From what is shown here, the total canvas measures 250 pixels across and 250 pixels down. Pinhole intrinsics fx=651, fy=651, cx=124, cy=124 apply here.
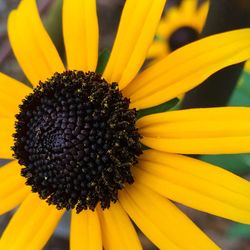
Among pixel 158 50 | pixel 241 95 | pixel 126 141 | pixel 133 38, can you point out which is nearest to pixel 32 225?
pixel 126 141

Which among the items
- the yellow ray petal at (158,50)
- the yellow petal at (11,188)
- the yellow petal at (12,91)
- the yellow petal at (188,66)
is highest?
the yellow ray petal at (158,50)

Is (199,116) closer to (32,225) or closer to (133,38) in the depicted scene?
(133,38)

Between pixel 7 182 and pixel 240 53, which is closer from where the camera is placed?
pixel 240 53

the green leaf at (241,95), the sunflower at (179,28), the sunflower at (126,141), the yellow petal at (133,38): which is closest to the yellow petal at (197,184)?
the sunflower at (126,141)

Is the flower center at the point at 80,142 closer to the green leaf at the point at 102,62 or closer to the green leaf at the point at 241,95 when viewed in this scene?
the green leaf at the point at 102,62

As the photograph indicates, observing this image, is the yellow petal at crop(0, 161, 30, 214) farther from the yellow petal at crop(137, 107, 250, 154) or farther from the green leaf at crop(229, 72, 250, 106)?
the green leaf at crop(229, 72, 250, 106)

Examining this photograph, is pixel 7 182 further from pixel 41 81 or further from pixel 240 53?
pixel 240 53

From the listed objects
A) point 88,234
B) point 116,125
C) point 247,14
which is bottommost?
point 88,234

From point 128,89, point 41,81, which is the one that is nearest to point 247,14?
point 128,89

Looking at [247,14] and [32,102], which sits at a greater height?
[247,14]
